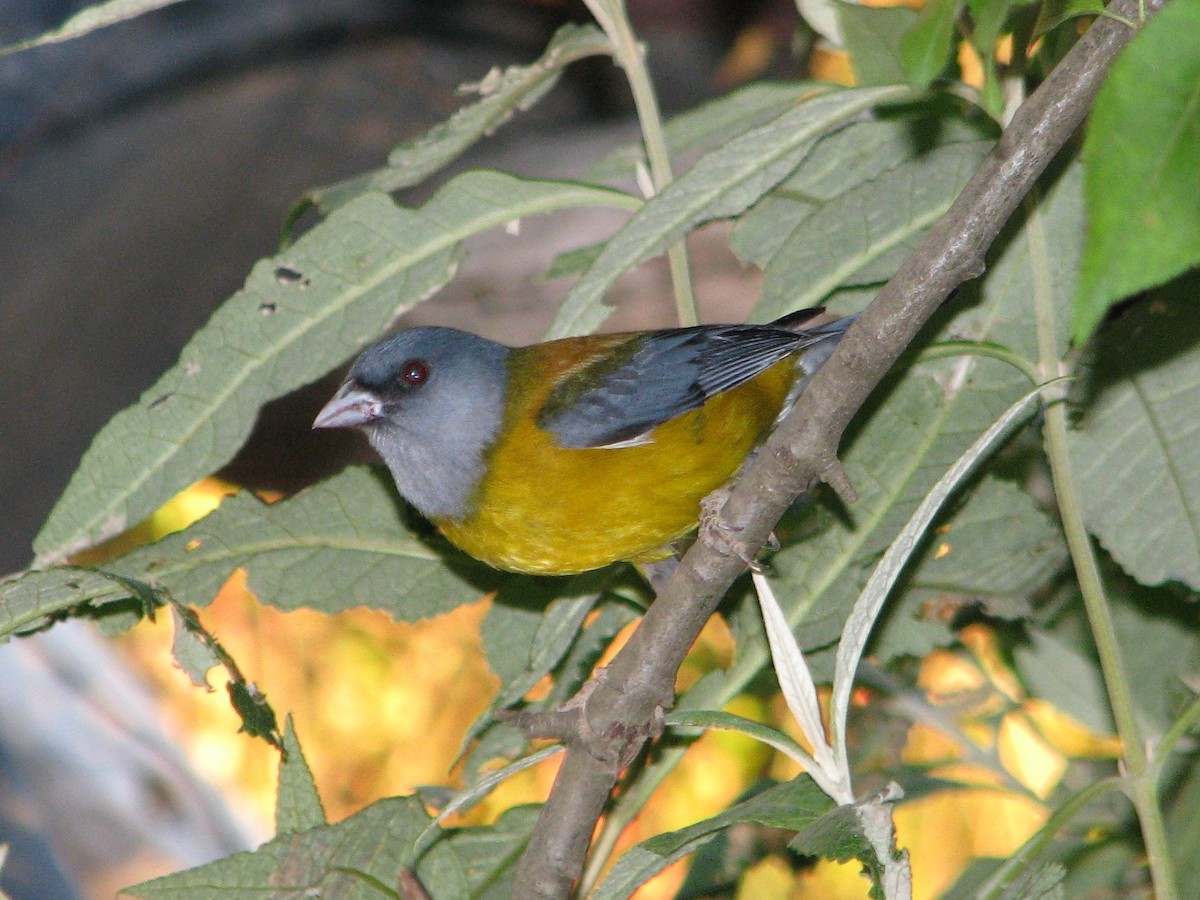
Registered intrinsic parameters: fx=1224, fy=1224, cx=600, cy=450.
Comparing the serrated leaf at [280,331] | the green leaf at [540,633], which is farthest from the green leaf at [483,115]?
the green leaf at [540,633]

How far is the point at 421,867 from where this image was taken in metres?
1.97

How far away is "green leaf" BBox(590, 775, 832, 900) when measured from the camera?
5.52 ft

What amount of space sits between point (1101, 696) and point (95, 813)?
3045mm

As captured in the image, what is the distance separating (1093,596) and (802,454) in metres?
0.61

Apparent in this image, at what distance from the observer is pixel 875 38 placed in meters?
2.03

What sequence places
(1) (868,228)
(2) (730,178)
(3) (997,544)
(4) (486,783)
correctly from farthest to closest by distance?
(3) (997,544)
(1) (868,228)
(2) (730,178)
(4) (486,783)

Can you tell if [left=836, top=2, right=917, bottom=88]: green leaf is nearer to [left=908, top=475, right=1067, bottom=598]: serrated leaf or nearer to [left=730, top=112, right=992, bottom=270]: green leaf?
[left=730, top=112, right=992, bottom=270]: green leaf

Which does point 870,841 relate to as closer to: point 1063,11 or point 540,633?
point 540,633

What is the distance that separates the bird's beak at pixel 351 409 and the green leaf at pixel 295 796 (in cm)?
77

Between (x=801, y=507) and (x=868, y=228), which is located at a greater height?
(x=868, y=228)

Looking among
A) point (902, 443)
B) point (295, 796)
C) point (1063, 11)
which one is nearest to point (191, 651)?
point (295, 796)

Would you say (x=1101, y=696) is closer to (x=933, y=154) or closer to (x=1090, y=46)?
(x=933, y=154)

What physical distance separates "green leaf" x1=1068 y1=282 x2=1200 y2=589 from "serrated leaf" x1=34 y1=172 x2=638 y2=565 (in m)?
0.91

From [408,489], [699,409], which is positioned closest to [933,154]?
[699,409]
